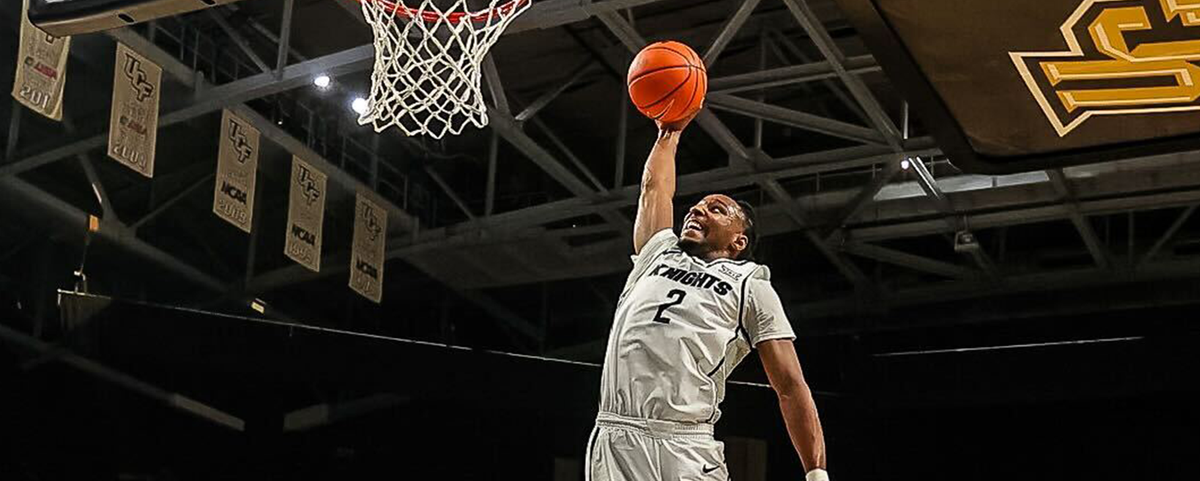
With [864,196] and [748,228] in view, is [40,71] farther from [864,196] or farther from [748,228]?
[864,196]

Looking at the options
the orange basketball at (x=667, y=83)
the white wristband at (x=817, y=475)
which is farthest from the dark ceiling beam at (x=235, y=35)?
the white wristband at (x=817, y=475)

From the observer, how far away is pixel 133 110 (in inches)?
360

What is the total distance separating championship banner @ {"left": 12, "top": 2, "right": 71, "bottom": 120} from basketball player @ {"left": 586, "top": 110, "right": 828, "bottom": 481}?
532 cm

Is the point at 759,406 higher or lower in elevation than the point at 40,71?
lower

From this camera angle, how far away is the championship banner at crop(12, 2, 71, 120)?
27.3 feet

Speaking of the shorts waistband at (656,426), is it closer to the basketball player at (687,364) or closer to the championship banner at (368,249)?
the basketball player at (687,364)

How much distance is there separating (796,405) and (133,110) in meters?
6.23

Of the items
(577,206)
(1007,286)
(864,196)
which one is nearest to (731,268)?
(864,196)

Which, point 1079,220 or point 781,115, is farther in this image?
point 1079,220

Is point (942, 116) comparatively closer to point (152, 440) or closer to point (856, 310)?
point (152, 440)

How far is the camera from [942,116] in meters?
4.05

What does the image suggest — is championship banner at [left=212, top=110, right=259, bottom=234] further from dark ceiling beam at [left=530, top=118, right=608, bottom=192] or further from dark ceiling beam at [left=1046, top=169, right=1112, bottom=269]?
dark ceiling beam at [left=1046, top=169, right=1112, bottom=269]

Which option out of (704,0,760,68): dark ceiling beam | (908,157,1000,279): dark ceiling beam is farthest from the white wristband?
(908,157,1000,279): dark ceiling beam

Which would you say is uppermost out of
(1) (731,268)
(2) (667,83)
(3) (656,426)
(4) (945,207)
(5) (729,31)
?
(5) (729,31)
